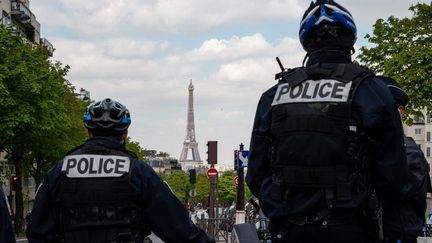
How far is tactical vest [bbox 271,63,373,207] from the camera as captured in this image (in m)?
4.42

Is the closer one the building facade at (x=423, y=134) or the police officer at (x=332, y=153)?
the police officer at (x=332, y=153)

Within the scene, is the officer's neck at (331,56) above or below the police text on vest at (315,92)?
above

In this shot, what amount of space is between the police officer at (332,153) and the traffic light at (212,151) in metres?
24.1

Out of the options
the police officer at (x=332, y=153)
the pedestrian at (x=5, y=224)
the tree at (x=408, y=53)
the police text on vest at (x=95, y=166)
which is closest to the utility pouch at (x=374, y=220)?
the police officer at (x=332, y=153)

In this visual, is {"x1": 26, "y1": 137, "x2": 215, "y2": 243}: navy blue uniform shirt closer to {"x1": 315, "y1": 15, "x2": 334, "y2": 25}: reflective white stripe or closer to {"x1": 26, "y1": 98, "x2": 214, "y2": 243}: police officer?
{"x1": 26, "y1": 98, "x2": 214, "y2": 243}: police officer

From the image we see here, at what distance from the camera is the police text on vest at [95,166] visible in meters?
5.50

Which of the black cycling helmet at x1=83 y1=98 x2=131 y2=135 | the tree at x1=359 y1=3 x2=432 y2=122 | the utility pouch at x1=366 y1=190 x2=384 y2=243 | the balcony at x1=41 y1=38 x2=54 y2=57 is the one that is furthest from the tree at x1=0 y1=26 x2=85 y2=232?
the utility pouch at x1=366 y1=190 x2=384 y2=243

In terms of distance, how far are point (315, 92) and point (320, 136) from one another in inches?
10.5

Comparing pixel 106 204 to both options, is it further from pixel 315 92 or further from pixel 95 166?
pixel 315 92

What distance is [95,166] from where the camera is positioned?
555cm

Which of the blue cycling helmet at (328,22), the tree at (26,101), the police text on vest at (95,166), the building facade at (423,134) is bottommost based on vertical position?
the police text on vest at (95,166)

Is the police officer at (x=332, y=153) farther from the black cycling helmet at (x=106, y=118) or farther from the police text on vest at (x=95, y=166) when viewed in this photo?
the black cycling helmet at (x=106, y=118)

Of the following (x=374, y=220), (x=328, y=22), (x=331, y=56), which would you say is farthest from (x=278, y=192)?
(x=328, y=22)

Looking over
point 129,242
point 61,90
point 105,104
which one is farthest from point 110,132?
point 61,90
